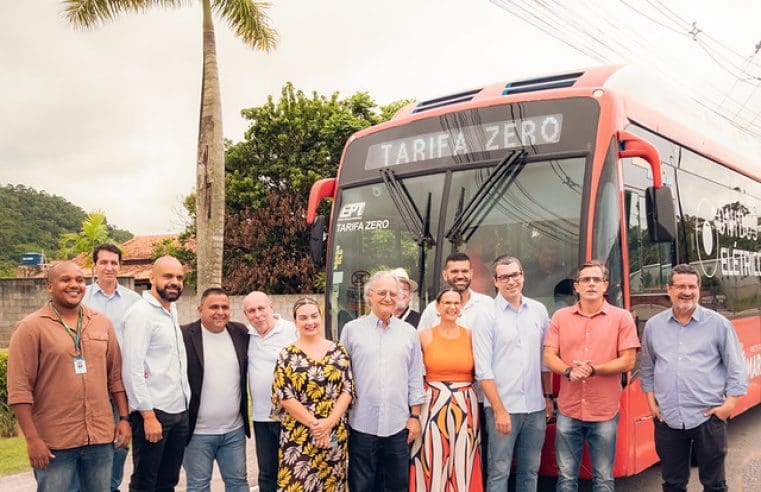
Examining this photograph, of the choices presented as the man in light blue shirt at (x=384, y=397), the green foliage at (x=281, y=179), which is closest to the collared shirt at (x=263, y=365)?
the man in light blue shirt at (x=384, y=397)

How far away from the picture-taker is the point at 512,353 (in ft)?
15.4

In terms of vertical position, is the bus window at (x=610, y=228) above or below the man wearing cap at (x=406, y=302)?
above

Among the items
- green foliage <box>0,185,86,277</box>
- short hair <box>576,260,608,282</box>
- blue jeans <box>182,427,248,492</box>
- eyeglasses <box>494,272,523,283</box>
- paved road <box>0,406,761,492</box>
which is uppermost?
green foliage <box>0,185,86,277</box>

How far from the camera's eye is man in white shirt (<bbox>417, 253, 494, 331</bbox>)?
4.89 meters

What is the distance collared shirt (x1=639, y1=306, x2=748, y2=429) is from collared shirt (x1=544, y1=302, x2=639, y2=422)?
10.3 inches

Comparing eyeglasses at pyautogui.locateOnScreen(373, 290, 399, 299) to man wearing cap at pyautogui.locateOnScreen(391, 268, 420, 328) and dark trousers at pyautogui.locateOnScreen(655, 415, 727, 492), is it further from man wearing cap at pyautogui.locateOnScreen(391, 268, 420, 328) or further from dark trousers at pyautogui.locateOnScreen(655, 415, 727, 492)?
dark trousers at pyautogui.locateOnScreen(655, 415, 727, 492)

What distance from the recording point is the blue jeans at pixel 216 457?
4645 millimetres

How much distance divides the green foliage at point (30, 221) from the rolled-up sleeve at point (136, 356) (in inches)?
1829

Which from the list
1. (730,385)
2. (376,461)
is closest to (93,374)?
(376,461)

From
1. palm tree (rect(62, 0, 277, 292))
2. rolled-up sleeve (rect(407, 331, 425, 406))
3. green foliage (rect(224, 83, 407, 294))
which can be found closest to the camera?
rolled-up sleeve (rect(407, 331, 425, 406))

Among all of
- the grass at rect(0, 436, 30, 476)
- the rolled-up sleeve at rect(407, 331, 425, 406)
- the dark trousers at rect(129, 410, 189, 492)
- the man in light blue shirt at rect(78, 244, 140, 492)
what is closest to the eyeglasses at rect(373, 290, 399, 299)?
the rolled-up sleeve at rect(407, 331, 425, 406)

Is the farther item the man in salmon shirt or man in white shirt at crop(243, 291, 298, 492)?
man in white shirt at crop(243, 291, 298, 492)

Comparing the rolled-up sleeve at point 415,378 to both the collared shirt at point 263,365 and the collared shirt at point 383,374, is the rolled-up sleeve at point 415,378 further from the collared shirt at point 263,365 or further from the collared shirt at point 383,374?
the collared shirt at point 263,365

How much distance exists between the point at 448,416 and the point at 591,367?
977mm
